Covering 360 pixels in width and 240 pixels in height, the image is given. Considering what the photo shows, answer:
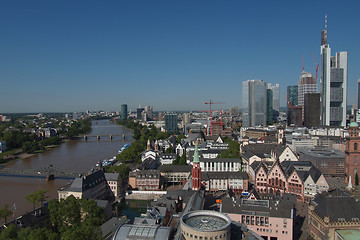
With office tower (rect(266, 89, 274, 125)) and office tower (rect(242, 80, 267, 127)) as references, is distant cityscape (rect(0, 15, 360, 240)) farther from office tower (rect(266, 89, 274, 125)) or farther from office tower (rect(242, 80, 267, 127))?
office tower (rect(266, 89, 274, 125))

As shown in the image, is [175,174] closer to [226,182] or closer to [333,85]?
[226,182]

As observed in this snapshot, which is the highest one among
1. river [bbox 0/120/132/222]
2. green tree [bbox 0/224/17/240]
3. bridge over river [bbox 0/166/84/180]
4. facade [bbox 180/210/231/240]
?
facade [bbox 180/210/231/240]

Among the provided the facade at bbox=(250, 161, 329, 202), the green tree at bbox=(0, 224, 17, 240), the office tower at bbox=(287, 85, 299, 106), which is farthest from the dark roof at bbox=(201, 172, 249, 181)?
the office tower at bbox=(287, 85, 299, 106)

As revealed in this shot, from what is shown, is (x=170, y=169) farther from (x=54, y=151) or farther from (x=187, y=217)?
(x=54, y=151)

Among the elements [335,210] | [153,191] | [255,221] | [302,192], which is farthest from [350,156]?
[153,191]

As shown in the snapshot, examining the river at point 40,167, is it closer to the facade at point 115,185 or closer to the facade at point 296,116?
the facade at point 115,185

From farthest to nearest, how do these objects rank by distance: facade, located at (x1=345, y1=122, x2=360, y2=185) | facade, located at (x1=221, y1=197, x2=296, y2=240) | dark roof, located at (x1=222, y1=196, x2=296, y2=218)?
facade, located at (x1=345, y1=122, x2=360, y2=185) → dark roof, located at (x1=222, y1=196, x2=296, y2=218) → facade, located at (x1=221, y1=197, x2=296, y2=240)
